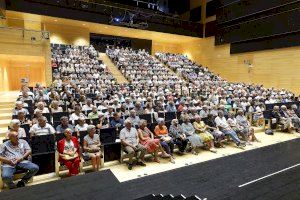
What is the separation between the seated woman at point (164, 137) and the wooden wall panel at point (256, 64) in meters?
10.3

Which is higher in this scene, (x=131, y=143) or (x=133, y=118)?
(x=133, y=118)

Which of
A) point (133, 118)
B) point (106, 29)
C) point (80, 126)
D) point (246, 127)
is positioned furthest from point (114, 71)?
point (80, 126)

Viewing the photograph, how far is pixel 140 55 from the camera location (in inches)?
609

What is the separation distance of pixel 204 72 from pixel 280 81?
15.3 feet

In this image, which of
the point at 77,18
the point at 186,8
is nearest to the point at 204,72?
the point at 186,8

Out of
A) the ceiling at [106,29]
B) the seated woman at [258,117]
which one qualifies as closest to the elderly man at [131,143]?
the seated woman at [258,117]

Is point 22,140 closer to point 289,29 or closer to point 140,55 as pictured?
point 140,55

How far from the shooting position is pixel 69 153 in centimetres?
397

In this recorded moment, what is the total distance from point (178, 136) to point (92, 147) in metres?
1.90

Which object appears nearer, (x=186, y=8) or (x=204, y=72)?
(x=204, y=72)

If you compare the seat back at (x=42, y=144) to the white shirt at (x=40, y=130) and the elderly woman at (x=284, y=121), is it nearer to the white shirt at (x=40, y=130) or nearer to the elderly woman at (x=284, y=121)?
the white shirt at (x=40, y=130)

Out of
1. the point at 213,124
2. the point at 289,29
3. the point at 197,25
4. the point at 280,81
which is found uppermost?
the point at 197,25

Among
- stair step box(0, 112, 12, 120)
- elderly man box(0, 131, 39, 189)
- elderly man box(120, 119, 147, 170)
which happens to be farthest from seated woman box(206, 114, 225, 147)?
stair step box(0, 112, 12, 120)

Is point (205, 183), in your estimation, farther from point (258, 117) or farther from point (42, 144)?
point (258, 117)
